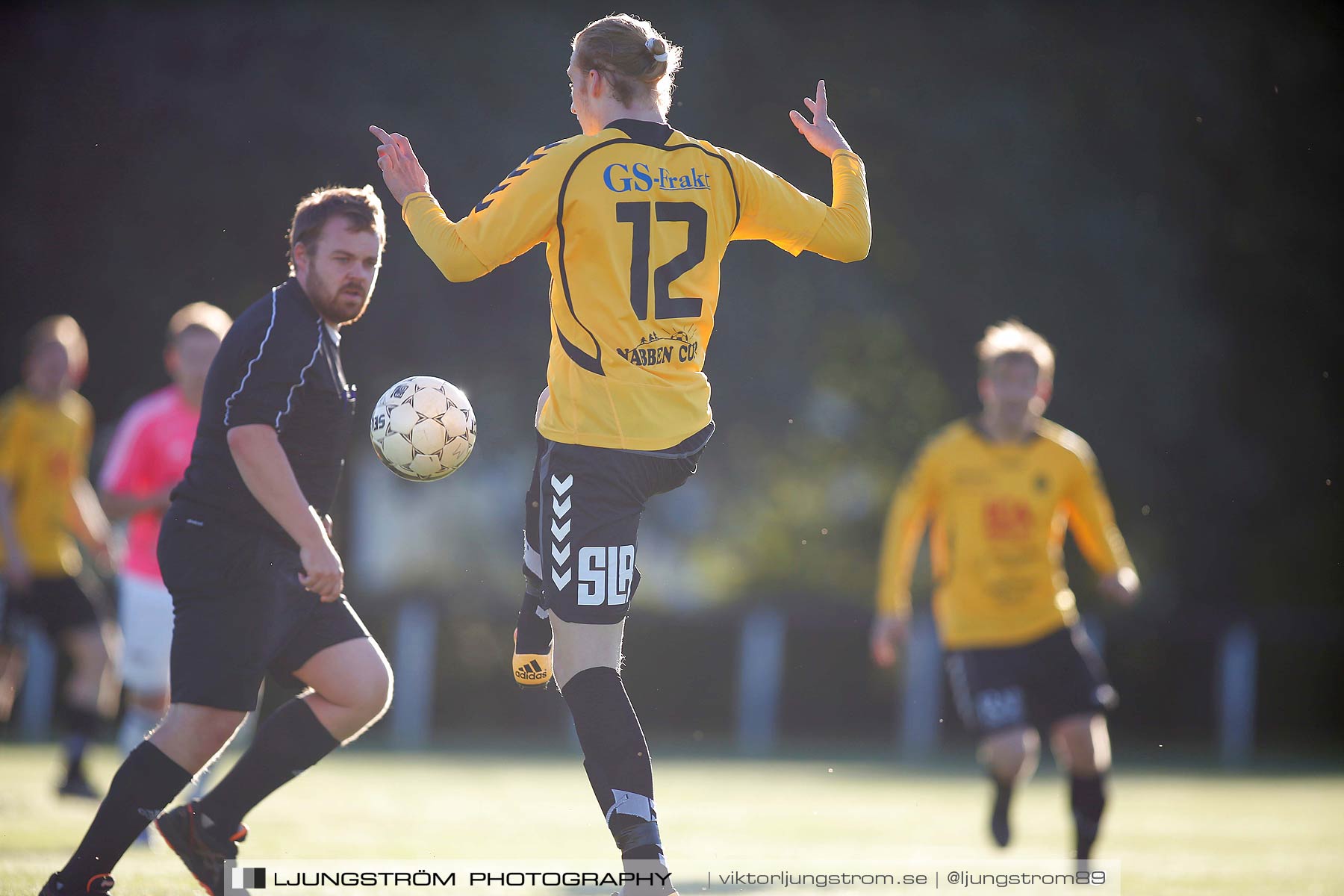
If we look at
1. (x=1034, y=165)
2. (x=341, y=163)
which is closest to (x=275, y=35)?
(x=341, y=163)

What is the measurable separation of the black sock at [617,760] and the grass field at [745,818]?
1.76m

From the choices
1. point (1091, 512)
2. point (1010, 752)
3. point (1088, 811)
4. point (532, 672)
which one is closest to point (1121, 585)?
point (1091, 512)

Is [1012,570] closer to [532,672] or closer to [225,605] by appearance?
[532,672]

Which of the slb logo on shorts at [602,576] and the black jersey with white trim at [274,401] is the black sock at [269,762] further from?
the slb logo on shorts at [602,576]

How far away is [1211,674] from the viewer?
1738 cm

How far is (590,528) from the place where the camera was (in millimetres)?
4113

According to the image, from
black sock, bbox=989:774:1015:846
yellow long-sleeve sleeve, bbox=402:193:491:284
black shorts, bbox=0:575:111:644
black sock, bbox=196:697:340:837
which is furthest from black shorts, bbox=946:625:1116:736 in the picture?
black shorts, bbox=0:575:111:644

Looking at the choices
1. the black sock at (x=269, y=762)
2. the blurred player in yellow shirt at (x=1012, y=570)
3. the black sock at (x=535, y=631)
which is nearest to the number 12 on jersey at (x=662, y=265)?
the black sock at (x=535, y=631)

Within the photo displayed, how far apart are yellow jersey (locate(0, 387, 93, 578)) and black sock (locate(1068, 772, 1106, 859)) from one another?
6035 millimetres

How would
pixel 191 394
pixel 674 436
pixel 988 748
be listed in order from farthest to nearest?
pixel 988 748
pixel 191 394
pixel 674 436

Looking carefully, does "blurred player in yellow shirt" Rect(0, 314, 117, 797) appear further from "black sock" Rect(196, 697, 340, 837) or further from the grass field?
"black sock" Rect(196, 697, 340, 837)

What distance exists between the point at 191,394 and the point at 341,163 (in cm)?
742

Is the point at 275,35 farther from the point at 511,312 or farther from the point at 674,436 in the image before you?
the point at 674,436

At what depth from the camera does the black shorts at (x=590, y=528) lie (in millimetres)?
4113
